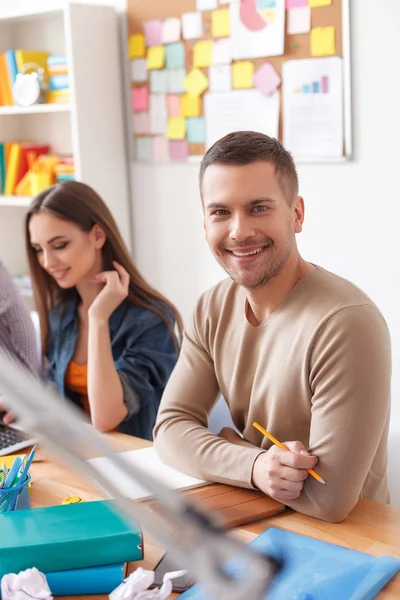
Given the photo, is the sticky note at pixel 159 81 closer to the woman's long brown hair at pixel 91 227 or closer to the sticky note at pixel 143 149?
the sticky note at pixel 143 149

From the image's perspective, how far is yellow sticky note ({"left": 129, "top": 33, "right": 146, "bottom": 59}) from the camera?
3.53 metres

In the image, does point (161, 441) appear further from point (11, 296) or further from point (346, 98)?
point (346, 98)

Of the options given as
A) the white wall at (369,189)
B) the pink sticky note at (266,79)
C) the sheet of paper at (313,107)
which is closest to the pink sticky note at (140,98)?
the pink sticky note at (266,79)

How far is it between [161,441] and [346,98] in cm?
180

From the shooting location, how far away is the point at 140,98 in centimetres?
359

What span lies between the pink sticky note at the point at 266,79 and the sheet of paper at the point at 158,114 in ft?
1.75

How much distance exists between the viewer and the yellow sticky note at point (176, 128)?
3451 millimetres

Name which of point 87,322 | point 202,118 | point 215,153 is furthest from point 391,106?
point 215,153

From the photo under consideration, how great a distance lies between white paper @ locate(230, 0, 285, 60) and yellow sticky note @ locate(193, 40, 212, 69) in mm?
136

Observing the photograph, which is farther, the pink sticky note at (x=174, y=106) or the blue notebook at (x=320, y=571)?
the pink sticky note at (x=174, y=106)

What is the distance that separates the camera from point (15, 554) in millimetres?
1066

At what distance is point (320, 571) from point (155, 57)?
2.84m

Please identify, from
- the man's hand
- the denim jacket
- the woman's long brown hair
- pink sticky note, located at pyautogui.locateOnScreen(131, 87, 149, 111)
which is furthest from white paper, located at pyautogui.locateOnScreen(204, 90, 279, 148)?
the man's hand

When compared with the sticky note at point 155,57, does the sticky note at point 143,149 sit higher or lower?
lower
